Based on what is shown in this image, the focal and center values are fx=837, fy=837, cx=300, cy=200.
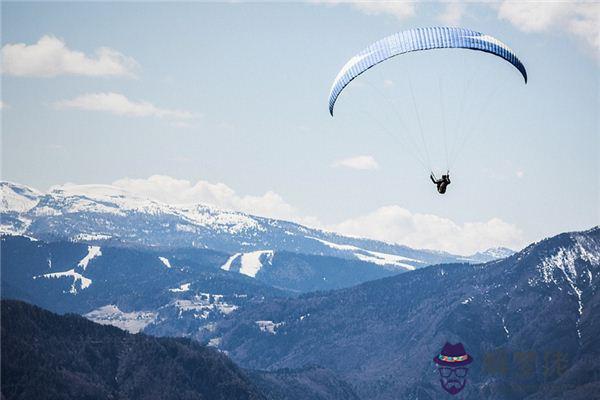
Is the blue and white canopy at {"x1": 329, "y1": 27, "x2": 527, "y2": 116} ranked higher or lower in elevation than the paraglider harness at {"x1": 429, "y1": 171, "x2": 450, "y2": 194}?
higher

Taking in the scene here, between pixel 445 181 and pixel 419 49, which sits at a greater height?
pixel 419 49

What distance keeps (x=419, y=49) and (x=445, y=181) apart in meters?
17.7

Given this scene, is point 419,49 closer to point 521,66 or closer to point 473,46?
point 473,46

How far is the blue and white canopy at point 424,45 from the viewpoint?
107 meters

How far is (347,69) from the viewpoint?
376 ft

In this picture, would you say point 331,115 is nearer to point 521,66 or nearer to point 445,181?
point 445,181

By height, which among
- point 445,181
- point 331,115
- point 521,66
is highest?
point 521,66

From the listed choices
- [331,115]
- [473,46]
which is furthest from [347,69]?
[473,46]

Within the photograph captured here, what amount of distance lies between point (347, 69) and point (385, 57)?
8.43 m

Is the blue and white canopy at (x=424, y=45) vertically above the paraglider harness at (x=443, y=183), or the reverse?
the blue and white canopy at (x=424, y=45)

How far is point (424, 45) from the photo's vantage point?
106312 millimetres

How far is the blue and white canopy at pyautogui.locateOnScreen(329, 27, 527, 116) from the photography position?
107 m

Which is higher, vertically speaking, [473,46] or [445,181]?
[473,46]

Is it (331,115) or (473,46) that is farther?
(331,115)
